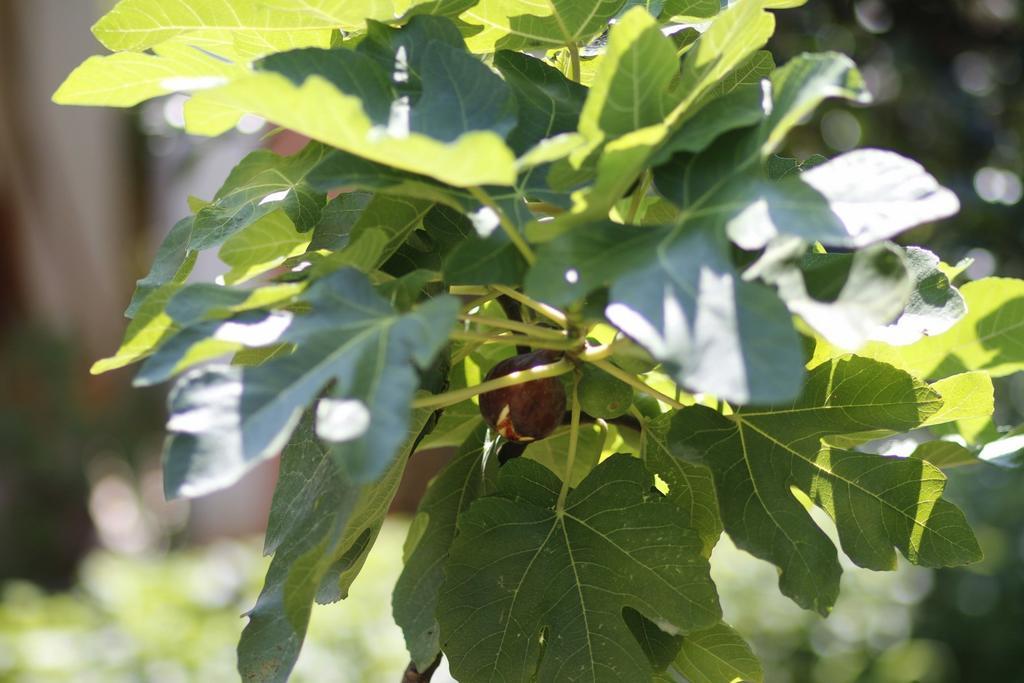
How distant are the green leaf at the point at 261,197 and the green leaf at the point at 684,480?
27cm

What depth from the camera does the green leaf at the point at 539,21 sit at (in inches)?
27.1

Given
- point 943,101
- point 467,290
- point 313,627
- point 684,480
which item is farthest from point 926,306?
point 313,627

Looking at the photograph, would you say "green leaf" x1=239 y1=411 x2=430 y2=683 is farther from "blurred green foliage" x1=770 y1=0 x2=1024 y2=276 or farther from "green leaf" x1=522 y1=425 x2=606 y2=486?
"blurred green foliage" x1=770 y1=0 x2=1024 y2=276

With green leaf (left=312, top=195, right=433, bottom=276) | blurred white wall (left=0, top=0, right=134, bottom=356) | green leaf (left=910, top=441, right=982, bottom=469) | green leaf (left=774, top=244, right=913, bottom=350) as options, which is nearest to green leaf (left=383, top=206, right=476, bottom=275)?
green leaf (left=312, top=195, right=433, bottom=276)

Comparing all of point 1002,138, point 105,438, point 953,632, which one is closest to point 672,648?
point 1002,138

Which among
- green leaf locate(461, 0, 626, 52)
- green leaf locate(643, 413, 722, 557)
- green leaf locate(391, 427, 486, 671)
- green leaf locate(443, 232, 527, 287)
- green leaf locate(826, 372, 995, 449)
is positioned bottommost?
green leaf locate(391, 427, 486, 671)

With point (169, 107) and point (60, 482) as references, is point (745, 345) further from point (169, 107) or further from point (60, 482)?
point (60, 482)

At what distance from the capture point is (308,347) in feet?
1.59

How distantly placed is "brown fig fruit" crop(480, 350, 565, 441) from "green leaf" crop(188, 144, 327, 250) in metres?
0.16

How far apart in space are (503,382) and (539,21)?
238mm

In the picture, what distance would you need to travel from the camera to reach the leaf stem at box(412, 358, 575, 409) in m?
0.63

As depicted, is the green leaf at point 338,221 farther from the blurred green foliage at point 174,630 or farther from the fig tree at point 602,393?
the blurred green foliage at point 174,630

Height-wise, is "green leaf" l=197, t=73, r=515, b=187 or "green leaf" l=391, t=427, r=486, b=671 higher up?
"green leaf" l=197, t=73, r=515, b=187

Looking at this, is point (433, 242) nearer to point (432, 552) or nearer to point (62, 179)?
point (432, 552)
